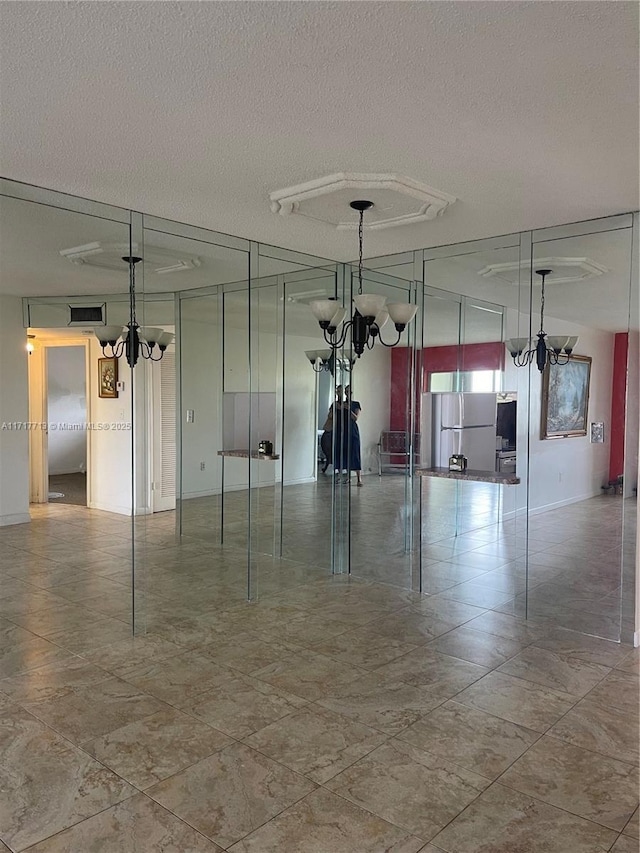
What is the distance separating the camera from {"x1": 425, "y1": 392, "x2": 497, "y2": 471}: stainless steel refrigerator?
4098 millimetres

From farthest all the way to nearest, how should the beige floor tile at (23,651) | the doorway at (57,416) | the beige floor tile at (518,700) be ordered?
the doorway at (57,416) < the beige floor tile at (23,651) < the beige floor tile at (518,700)

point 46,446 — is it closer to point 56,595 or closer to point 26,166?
point 56,595

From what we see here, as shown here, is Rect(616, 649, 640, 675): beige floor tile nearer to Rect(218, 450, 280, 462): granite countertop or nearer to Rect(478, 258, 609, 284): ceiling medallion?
Rect(478, 258, 609, 284): ceiling medallion

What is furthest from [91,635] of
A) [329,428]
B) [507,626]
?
[507,626]

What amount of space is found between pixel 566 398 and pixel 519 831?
8.25ft

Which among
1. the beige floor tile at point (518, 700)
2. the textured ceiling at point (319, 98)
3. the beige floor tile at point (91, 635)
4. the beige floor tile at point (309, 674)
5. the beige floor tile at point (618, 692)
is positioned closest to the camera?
the textured ceiling at point (319, 98)

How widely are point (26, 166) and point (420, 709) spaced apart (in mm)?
2968

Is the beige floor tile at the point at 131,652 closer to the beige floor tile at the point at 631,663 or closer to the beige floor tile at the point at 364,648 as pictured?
the beige floor tile at the point at 364,648

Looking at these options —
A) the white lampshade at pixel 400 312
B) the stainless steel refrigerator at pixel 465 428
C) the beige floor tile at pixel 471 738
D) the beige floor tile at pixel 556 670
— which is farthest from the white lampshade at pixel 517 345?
the beige floor tile at pixel 471 738

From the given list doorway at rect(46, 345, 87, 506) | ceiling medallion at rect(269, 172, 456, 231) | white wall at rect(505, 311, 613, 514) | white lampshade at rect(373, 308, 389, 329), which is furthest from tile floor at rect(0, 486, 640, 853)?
ceiling medallion at rect(269, 172, 456, 231)

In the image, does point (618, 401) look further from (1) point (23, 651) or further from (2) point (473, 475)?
(1) point (23, 651)

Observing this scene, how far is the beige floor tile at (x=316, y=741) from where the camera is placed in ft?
7.69

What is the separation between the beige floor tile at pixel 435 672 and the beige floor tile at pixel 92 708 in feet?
3.70

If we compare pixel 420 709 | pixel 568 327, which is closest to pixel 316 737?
pixel 420 709
